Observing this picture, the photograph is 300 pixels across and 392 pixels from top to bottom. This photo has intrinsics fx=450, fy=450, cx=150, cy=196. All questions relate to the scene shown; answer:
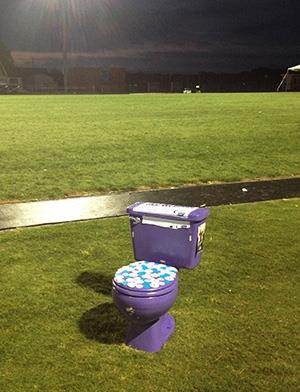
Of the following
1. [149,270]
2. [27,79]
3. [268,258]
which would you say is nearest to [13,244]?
[149,270]

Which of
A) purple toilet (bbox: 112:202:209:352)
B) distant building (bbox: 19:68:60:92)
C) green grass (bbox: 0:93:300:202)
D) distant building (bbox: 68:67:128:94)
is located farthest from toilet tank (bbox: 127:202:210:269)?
distant building (bbox: 68:67:128:94)

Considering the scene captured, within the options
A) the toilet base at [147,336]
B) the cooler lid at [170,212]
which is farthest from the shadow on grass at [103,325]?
the cooler lid at [170,212]

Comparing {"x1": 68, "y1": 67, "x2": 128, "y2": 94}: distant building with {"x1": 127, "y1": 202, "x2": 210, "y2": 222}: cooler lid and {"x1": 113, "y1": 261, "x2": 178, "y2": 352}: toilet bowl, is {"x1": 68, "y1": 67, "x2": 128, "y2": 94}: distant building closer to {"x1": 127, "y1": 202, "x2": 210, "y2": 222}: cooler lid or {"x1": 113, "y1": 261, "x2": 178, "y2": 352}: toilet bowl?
{"x1": 127, "y1": 202, "x2": 210, "y2": 222}: cooler lid

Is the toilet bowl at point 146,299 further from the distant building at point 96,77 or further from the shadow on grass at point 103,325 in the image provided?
the distant building at point 96,77

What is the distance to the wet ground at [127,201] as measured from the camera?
284 inches

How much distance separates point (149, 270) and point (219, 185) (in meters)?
5.70

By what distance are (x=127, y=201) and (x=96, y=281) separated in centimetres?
321

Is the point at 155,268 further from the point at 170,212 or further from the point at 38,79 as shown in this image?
the point at 38,79

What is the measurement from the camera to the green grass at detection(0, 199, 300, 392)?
3555 millimetres

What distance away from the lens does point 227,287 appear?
4984 millimetres

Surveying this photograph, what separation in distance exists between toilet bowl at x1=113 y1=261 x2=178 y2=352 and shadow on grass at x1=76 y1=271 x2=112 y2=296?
0.97 meters

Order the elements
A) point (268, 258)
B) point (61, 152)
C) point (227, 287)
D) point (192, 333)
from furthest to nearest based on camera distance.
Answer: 1. point (61, 152)
2. point (268, 258)
3. point (227, 287)
4. point (192, 333)

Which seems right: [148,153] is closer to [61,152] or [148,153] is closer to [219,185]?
[61,152]

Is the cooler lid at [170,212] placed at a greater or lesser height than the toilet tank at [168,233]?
greater
